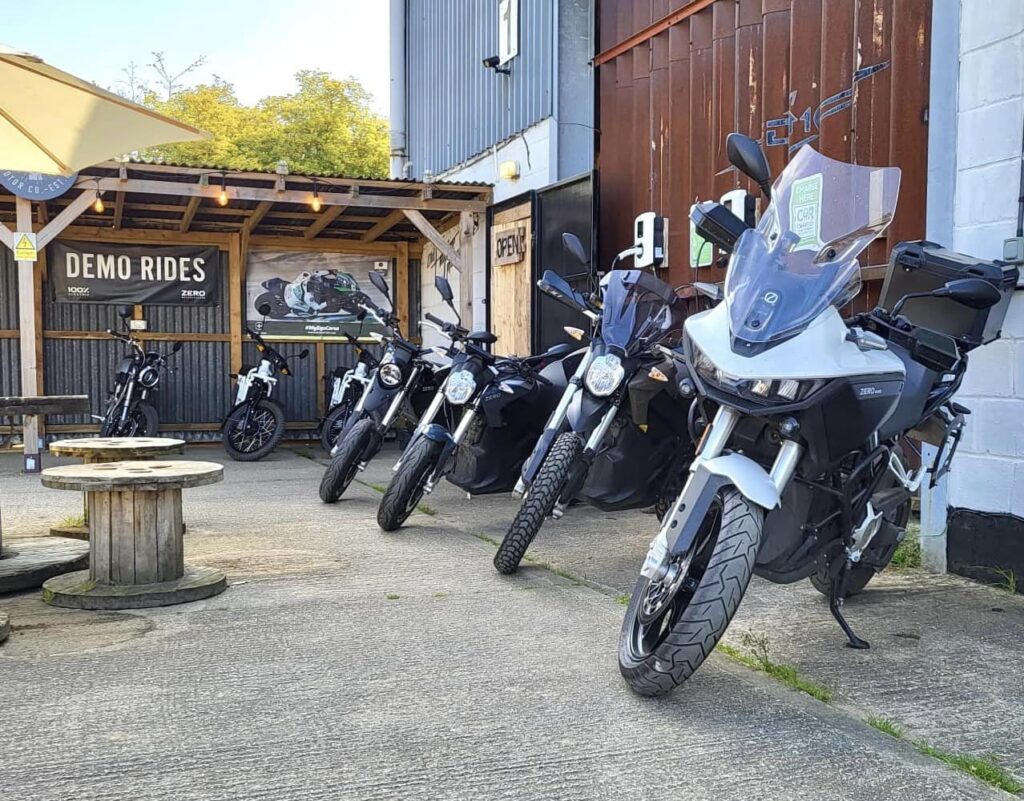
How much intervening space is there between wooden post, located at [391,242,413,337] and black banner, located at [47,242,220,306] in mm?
2101

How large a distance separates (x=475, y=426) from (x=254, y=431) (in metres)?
5.09

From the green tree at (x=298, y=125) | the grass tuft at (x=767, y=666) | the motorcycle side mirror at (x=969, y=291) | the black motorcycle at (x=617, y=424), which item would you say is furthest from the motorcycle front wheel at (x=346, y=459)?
the green tree at (x=298, y=125)

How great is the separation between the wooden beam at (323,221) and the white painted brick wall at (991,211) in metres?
6.76

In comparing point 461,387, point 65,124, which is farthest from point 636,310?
point 65,124

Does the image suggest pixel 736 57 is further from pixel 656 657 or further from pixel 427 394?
pixel 656 657

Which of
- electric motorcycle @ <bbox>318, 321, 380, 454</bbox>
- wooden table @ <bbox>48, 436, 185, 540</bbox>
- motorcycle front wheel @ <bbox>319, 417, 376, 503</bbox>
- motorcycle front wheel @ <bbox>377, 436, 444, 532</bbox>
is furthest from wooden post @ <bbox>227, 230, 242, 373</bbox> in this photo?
motorcycle front wheel @ <bbox>377, 436, 444, 532</bbox>

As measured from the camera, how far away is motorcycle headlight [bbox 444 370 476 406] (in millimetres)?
5195

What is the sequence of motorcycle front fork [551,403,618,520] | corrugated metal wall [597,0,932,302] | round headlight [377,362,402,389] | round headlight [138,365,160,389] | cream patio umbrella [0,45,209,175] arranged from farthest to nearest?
round headlight [138,365,160,389]
round headlight [377,362,402,389]
corrugated metal wall [597,0,932,302]
cream patio umbrella [0,45,209,175]
motorcycle front fork [551,403,618,520]

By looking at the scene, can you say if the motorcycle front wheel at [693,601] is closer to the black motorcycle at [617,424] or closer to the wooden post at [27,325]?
the black motorcycle at [617,424]

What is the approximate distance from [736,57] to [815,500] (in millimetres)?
4110

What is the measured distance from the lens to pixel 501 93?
9.55 meters

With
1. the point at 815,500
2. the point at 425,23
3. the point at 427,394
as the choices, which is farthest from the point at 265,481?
the point at 425,23

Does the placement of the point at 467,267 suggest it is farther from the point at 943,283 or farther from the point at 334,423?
the point at 943,283

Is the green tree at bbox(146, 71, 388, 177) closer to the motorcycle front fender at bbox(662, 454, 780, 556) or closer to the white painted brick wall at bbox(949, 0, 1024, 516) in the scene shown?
the white painted brick wall at bbox(949, 0, 1024, 516)
